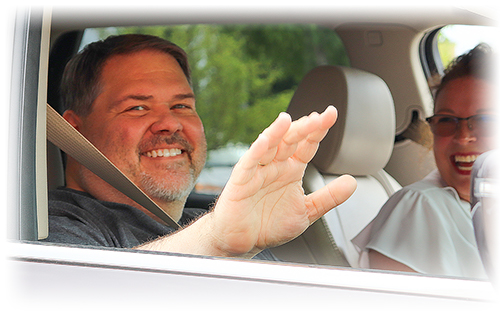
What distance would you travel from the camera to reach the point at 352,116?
2279 mm

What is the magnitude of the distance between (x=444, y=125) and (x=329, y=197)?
91 cm

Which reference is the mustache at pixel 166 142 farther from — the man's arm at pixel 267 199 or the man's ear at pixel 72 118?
the man's arm at pixel 267 199

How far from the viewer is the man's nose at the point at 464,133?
6.39 feet

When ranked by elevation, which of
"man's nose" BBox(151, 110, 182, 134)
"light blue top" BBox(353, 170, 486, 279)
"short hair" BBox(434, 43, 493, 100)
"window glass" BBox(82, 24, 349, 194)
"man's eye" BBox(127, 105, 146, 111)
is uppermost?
"window glass" BBox(82, 24, 349, 194)

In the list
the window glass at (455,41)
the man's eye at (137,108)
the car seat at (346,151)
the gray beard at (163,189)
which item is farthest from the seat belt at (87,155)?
the window glass at (455,41)

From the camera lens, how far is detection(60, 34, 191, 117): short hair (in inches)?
83.8

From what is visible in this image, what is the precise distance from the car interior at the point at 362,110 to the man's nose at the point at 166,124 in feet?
1.20

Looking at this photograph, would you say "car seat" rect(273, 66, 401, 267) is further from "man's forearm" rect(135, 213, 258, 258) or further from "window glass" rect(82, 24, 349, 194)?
"window glass" rect(82, 24, 349, 194)

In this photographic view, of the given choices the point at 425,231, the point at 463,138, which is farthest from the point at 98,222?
the point at 463,138

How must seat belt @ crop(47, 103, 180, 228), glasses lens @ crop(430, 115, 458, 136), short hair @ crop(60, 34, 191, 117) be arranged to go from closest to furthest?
seat belt @ crop(47, 103, 180, 228) → glasses lens @ crop(430, 115, 458, 136) → short hair @ crop(60, 34, 191, 117)

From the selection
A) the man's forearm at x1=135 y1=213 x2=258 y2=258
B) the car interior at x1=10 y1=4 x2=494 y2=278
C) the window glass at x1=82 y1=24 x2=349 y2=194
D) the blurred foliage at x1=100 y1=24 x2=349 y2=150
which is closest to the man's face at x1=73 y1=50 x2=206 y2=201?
the car interior at x1=10 y1=4 x2=494 y2=278

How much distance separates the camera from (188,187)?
2.16 metres

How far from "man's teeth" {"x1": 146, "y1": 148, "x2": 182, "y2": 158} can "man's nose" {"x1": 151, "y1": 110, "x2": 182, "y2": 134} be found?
0.24 ft

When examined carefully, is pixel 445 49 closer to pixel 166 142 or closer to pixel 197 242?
pixel 166 142
